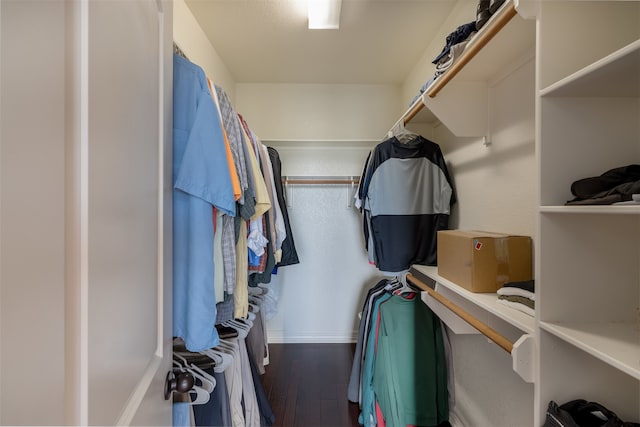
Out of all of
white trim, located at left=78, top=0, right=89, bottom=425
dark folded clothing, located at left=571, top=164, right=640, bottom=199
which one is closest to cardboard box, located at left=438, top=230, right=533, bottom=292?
dark folded clothing, located at left=571, top=164, right=640, bottom=199

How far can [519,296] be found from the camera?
96 cm

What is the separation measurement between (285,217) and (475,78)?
4.26 ft

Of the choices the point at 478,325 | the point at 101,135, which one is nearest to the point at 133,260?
the point at 101,135

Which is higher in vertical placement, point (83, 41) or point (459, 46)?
point (459, 46)

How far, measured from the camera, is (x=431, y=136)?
2080 mm

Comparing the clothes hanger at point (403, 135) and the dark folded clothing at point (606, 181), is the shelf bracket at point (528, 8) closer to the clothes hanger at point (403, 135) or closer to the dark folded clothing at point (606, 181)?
the dark folded clothing at point (606, 181)

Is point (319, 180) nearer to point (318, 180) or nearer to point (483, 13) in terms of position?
point (318, 180)

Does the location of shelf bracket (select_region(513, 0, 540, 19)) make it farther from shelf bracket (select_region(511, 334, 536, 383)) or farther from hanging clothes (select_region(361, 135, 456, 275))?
hanging clothes (select_region(361, 135, 456, 275))

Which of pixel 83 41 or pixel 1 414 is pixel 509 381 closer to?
pixel 1 414

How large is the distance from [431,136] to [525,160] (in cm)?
101

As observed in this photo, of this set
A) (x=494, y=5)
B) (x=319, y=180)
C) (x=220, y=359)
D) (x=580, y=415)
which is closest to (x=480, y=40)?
(x=494, y=5)

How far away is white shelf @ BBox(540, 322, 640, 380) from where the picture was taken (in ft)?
1.81

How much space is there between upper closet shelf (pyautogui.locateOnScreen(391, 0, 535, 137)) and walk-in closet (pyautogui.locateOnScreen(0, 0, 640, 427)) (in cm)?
1

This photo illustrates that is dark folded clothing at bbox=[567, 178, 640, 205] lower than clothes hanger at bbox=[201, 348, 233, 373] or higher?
higher
